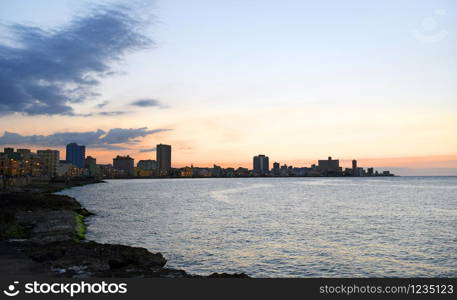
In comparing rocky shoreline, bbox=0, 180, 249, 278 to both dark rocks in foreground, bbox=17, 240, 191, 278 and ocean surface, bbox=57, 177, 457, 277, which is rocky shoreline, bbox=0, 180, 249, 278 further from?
ocean surface, bbox=57, 177, 457, 277

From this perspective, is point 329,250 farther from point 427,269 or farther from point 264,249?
point 427,269

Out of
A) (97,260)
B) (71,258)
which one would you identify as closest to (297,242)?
Answer: (97,260)

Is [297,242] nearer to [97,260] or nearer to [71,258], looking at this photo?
[97,260]

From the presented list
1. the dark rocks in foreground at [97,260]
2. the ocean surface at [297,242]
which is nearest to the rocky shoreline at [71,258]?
the dark rocks in foreground at [97,260]

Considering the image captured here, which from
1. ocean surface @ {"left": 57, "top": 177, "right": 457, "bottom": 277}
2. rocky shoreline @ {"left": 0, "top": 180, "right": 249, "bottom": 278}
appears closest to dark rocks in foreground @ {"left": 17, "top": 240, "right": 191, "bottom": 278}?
rocky shoreline @ {"left": 0, "top": 180, "right": 249, "bottom": 278}

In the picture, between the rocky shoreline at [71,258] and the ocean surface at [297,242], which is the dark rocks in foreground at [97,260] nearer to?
the rocky shoreline at [71,258]

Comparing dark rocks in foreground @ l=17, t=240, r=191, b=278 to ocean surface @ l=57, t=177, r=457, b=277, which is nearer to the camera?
dark rocks in foreground @ l=17, t=240, r=191, b=278

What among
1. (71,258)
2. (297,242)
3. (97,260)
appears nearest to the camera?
(97,260)

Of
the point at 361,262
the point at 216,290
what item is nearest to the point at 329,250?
the point at 361,262

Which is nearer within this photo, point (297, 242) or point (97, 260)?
point (97, 260)

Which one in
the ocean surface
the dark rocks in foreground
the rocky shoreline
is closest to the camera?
the rocky shoreline

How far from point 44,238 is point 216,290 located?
2516cm

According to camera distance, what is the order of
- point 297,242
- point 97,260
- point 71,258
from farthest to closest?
point 297,242 < point 71,258 < point 97,260

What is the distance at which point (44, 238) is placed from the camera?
36188 millimetres
